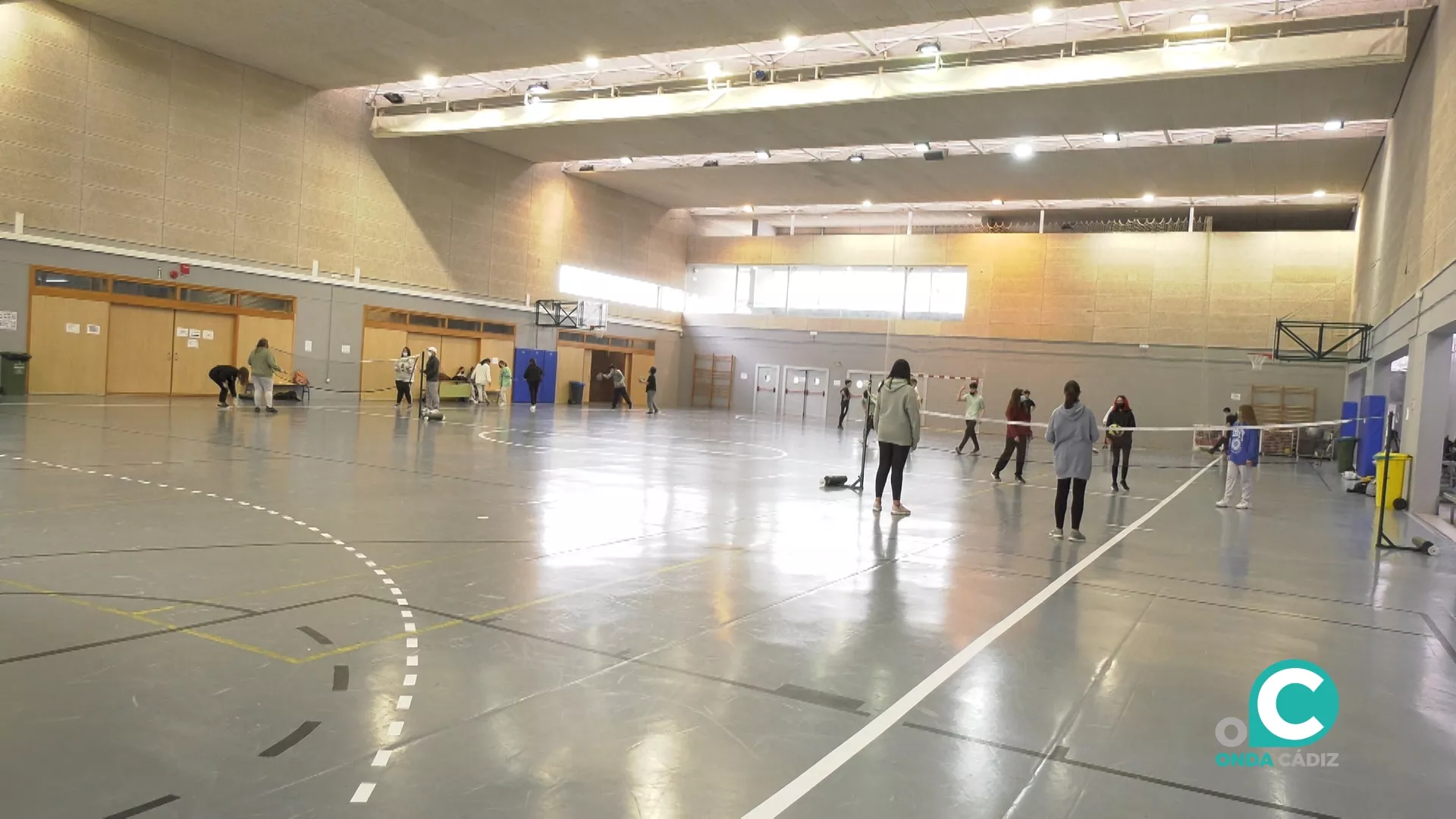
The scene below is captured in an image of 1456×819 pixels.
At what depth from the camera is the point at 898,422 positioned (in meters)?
11.3

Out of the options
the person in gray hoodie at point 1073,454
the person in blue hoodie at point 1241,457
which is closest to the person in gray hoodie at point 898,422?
the person in gray hoodie at point 1073,454

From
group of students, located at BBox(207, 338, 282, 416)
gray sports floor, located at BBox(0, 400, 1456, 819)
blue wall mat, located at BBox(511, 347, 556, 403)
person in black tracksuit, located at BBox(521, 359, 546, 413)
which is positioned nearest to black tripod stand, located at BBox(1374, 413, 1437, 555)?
gray sports floor, located at BBox(0, 400, 1456, 819)

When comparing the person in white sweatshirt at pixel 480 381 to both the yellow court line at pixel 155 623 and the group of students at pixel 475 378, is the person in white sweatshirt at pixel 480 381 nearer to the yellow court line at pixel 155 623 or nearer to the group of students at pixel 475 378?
the group of students at pixel 475 378

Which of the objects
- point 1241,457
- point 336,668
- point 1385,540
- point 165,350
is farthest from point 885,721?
point 165,350

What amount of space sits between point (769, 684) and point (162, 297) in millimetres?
26405

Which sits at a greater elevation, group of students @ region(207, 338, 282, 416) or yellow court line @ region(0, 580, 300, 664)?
group of students @ region(207, 338, 282, 416)

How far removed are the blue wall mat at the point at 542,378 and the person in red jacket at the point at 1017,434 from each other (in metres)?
21.5

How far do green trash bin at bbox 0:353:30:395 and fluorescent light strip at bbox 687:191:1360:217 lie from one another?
28.0 metres

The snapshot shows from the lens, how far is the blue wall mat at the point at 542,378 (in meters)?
36.6

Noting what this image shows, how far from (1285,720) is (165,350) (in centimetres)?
2818

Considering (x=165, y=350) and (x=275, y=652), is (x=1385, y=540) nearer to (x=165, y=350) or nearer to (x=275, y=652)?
(x=275, y=652)

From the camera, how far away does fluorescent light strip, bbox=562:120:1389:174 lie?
83.8ft

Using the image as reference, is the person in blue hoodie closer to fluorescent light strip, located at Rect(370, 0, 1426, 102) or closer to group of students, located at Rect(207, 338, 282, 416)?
fluorescent light strip, located at Rect(370, 0, 1426, 102)

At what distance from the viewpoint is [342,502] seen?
9641 millimetres
